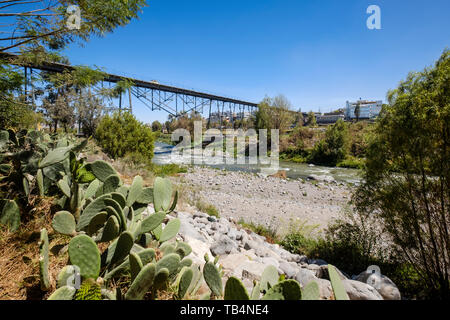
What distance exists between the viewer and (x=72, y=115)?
11.9 metres

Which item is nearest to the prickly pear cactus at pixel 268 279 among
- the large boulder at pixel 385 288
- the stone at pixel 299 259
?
the large boulder at pixel 385 288

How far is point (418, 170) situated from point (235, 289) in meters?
3.62

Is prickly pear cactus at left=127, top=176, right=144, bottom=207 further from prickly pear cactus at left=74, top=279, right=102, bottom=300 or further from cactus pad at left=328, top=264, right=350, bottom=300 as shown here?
cactus pad at left=328, top=264, right=350, bottom=300

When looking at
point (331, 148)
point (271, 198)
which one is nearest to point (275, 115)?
point (331, 148)

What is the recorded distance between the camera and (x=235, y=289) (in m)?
0.90

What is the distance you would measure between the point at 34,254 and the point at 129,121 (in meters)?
9.29

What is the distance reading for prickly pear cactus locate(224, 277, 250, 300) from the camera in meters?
0.89

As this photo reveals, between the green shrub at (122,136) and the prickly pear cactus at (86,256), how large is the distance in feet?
29.0

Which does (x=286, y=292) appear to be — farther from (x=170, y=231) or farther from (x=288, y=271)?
(x=288, y=271)

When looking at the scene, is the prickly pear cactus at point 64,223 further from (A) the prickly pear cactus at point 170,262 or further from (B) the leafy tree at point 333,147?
(B) the leafy tree at point 333,147

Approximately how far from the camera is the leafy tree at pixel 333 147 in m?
19.5
